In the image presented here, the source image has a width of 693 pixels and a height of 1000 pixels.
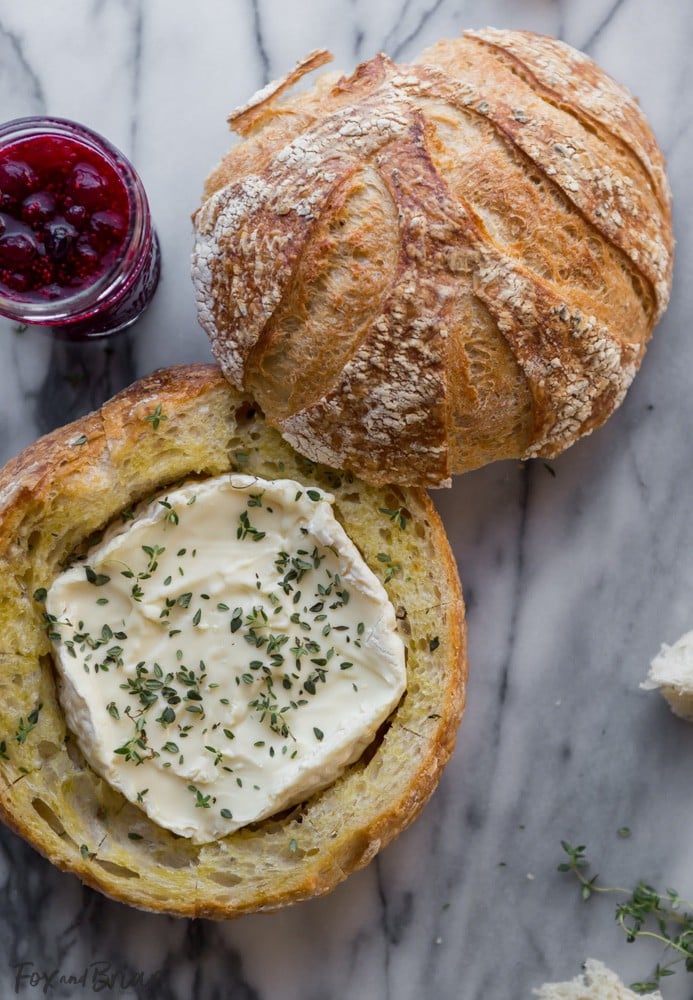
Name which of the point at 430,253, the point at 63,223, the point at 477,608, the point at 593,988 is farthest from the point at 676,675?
the point at 63,223

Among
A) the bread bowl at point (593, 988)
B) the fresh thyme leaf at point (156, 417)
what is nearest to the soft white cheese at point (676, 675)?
the bread bowl at point (593, 988)

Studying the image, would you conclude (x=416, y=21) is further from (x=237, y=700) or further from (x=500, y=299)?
(x=237, y=700)

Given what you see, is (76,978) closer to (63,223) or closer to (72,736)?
(72,736)

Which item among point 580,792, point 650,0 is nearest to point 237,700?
point 580,792

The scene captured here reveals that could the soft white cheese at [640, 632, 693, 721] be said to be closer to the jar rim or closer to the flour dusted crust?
the flour dusted crust

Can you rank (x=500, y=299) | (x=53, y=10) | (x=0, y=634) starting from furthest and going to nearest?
(x=53, y=10)
(x=0, y=634)
(x=500, y=299)

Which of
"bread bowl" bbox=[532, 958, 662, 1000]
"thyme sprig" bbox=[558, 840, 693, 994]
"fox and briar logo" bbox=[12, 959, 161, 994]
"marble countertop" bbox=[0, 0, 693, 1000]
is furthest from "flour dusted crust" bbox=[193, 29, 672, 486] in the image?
"fox and briar logo" bbox=[12, 959, 161, 994]
